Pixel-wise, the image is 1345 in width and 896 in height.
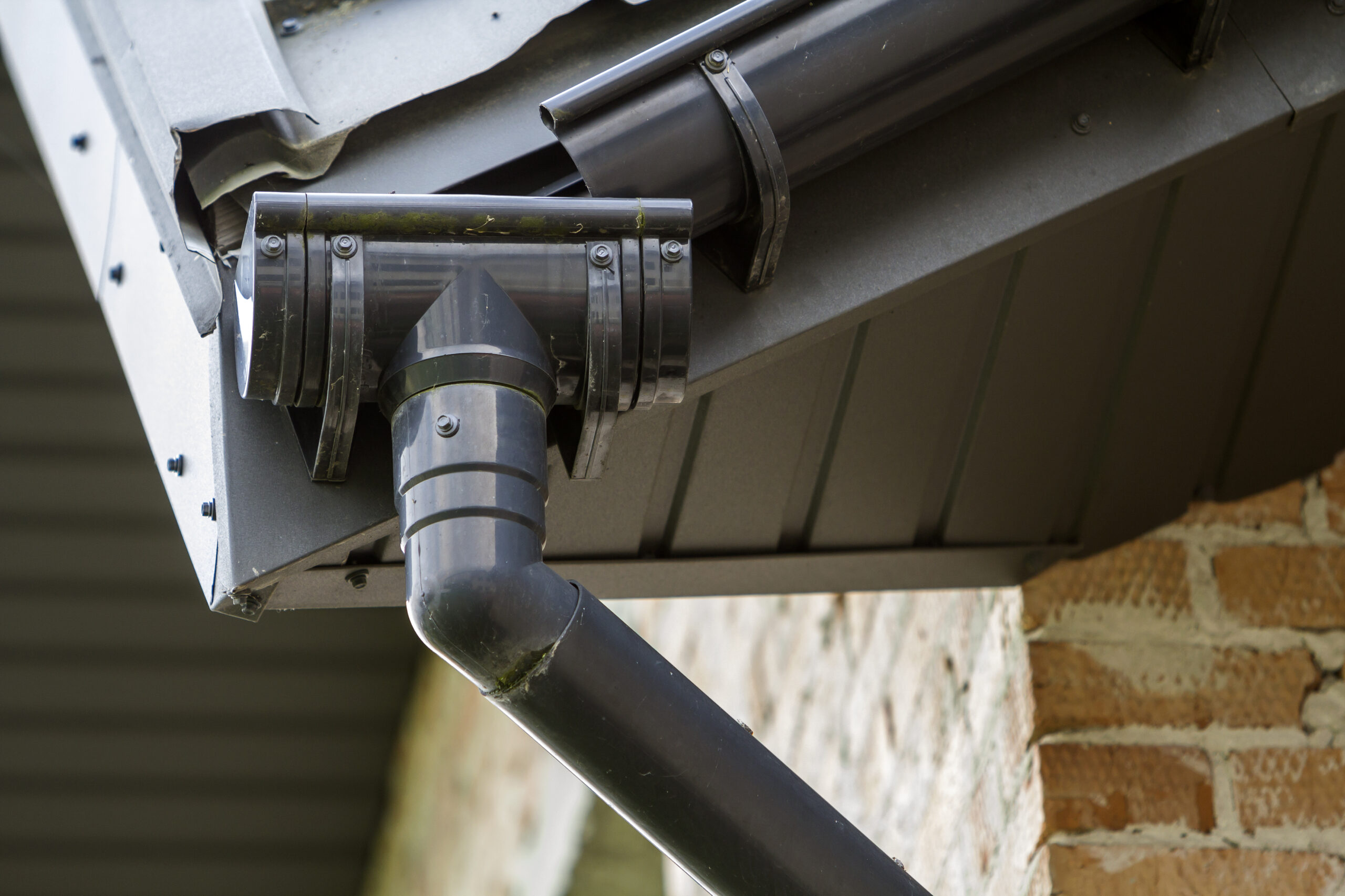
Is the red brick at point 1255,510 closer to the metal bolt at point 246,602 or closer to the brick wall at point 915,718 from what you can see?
the brick wall at point 915,718

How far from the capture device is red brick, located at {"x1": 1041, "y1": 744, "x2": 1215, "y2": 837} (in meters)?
1.35

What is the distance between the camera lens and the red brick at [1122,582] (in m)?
1.46

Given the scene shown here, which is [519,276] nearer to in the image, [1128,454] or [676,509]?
[676,509]

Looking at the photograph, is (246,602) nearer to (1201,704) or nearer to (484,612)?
(484,612)

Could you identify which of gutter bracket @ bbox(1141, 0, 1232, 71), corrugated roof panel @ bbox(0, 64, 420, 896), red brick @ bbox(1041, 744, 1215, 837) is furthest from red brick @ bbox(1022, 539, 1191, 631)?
corrugated roof panel @ bbox(0, 64, 420, 896)

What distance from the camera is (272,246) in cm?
87

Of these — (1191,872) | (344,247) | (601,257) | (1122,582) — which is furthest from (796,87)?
(1191,872)

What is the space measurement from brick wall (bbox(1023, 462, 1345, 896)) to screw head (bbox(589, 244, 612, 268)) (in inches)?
27.7

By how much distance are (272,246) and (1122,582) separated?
946mm

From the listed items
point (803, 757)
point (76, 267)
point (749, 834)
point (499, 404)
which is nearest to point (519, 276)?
point (499, 404)

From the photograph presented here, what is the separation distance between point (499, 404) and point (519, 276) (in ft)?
0.27

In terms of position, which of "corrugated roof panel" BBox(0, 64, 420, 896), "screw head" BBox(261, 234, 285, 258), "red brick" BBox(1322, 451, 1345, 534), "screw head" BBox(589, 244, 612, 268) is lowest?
"screw head" BBox(261, 234, 285, 258)

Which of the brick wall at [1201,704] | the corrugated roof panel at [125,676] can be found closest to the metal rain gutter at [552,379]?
the brick wall at [1201,704]

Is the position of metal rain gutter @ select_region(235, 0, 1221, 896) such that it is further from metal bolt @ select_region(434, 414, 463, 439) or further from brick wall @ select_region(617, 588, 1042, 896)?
brick wall @ select_region(617, 588, 1042, 896)
